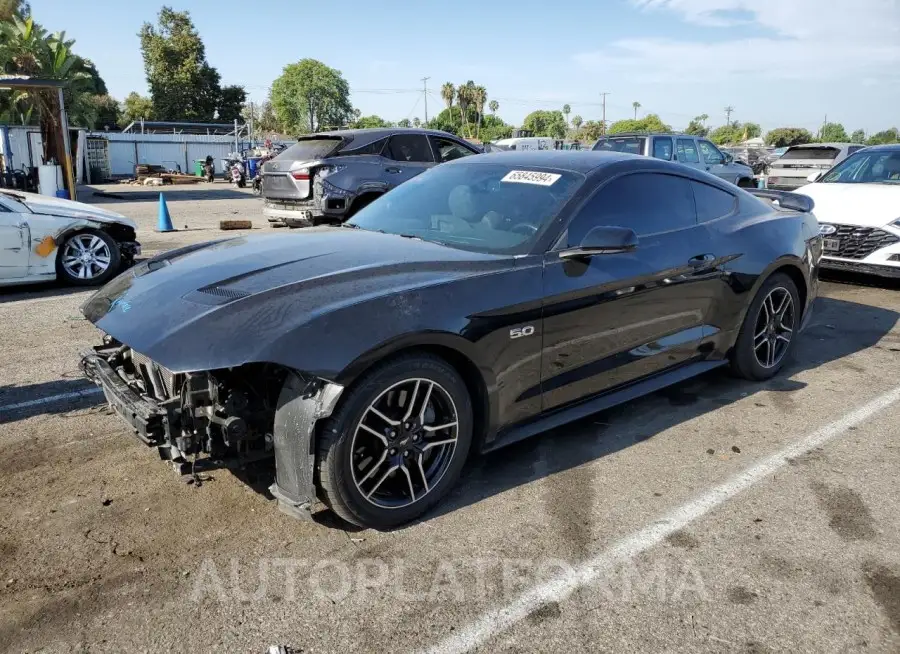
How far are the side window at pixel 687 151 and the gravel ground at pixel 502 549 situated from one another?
11.2 metres

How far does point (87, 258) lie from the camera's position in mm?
8070

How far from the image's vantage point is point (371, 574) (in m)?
2.77

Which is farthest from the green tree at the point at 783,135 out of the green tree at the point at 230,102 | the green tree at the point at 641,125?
the green tree at the point at 230,102

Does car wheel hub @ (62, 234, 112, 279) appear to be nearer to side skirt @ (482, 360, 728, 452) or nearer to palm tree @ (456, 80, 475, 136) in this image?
side skirt @ (482, 360, 728, 452)

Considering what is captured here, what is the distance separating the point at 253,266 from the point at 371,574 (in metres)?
1.54

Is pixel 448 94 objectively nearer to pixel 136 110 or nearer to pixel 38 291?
pixel 136 110

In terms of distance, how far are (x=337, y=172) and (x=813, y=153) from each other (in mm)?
13470

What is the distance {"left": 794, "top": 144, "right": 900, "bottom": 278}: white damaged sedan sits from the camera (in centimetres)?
770

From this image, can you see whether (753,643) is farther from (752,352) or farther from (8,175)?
(8,175)

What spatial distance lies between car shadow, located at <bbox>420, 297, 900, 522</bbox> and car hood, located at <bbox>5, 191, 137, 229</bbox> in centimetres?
630

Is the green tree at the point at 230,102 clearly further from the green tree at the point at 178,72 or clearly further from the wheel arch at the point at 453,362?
the wheel arch at the point at 453,362

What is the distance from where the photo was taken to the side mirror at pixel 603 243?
3.52 meters

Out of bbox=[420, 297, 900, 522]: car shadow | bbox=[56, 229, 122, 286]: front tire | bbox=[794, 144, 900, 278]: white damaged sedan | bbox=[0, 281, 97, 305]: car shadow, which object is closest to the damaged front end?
bbox=[420, 297, 900, 522]: car shadow

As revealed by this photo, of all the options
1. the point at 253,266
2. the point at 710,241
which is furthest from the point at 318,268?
the point at 710,241
